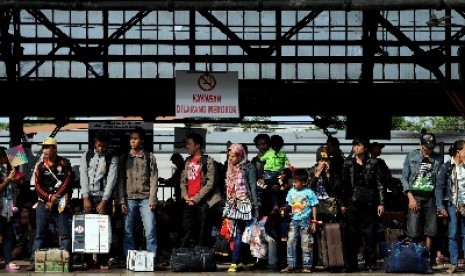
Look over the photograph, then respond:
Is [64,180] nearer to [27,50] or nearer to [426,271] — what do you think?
[426,271]

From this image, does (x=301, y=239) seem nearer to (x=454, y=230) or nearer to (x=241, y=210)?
(x=241, y=210)

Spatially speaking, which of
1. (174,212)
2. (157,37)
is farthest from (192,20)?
(174,212)

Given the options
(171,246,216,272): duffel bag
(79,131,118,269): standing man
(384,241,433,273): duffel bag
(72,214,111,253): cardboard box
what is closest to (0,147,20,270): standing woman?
(72,214,111,253): cardboard box

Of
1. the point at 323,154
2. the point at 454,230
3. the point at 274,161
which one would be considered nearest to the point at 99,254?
the point at 274,161

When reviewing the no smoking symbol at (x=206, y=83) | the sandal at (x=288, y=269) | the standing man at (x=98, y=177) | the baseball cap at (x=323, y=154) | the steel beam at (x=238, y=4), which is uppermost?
the steel beam at (x=238, y=4)

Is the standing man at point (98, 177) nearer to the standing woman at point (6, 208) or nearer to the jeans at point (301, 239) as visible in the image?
the standing woman at point (6, 208)

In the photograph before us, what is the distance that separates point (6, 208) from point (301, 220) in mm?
4232

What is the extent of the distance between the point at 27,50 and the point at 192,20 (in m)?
3.86

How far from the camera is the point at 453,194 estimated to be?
16.0m

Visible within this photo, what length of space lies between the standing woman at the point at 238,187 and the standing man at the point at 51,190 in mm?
2279

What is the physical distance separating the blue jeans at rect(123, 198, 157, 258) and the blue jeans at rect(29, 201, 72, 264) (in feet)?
2.77

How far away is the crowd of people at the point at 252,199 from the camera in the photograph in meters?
16.0

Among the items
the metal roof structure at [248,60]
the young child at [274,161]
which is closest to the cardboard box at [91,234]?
the young child at [274,161]

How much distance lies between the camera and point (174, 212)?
56.4 feet
